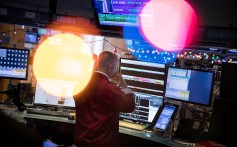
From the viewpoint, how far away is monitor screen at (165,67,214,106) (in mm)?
2871

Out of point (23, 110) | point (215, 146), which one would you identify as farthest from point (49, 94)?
point (215, 146)

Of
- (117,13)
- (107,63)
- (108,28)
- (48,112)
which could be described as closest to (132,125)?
(107,63)

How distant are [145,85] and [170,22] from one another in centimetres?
76

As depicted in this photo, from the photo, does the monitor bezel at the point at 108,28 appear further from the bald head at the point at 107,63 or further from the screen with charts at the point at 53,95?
the screen with charts at the point at 53,95

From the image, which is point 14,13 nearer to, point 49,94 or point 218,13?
point 49,94

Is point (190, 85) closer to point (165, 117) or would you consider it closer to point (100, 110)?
point (165, 117)

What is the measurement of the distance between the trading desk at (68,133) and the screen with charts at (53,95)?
25 centimetres

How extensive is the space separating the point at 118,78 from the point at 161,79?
54cm

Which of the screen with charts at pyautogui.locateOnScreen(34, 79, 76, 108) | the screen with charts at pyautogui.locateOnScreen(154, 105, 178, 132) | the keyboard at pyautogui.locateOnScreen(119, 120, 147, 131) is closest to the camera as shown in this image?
the screen with charts at pyautogui.locateOnScreen(154, 105, 178, 132)

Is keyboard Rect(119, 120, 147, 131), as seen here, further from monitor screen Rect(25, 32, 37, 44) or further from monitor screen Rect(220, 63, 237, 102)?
monitor screen Rect(25, 32, 37, 44)

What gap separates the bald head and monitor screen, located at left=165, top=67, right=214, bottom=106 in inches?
26.2

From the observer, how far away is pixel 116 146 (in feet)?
8.75

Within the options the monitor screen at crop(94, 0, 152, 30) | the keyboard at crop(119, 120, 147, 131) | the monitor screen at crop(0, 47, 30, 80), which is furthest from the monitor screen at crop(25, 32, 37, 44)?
the keyboard at crop(119, 120, 147, 131)

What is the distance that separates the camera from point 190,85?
2.97 metres
